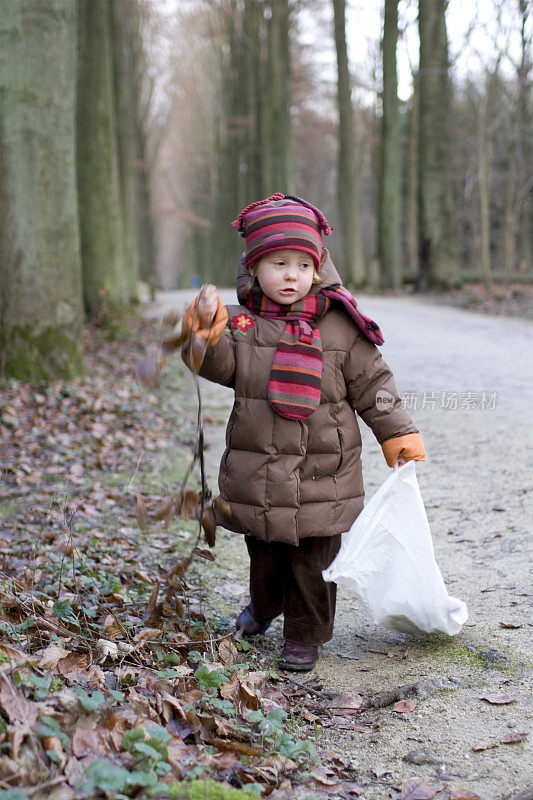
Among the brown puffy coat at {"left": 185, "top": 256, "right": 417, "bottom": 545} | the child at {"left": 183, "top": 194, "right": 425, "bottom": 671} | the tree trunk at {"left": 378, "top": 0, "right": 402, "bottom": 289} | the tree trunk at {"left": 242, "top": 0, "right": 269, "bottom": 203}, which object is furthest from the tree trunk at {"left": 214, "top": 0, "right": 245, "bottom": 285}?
the brown puffy coat at {"left": 185, "top": 256, "right": 417, "bottom": 545}

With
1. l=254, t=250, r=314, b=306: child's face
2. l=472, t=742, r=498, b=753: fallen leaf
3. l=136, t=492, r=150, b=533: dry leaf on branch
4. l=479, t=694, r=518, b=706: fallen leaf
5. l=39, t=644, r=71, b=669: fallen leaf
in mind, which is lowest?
l=472, t=742, r=498, b=753: fallen leaf

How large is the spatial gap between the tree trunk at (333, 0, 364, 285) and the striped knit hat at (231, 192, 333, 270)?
765 inches

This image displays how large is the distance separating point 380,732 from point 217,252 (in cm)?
3143

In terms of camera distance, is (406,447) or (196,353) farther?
(406,447)

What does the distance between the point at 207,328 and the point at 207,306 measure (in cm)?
9

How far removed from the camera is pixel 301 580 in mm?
3172

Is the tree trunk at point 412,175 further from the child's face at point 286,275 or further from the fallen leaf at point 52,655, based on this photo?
the fallen leaf at point 52,655

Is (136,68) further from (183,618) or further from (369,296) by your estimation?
(183,618)

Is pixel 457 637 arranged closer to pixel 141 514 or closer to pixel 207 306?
pixel 141 514

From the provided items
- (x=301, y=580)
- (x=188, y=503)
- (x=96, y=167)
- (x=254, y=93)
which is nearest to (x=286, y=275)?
(x=188, y=503)

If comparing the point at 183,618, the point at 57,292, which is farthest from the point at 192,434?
the point at 183,618

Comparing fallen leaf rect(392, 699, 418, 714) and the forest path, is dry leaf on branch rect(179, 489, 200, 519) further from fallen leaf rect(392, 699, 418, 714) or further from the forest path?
fallen leaf rect(392, 699, 418, 714)

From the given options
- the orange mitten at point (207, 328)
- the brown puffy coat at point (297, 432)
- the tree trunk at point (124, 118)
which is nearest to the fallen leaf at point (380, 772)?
the brown puffy coat at point (297, 432)

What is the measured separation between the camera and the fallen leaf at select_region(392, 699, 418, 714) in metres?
2.77
